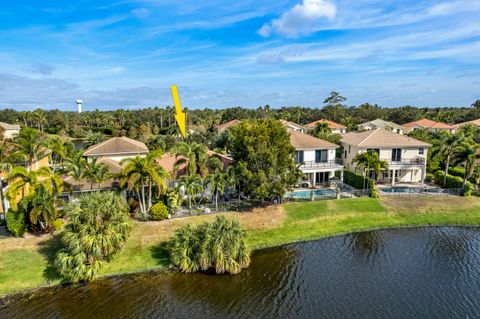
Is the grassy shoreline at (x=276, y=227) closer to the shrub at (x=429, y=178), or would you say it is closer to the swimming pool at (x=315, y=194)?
the swimming pool at (x=315, y=194)

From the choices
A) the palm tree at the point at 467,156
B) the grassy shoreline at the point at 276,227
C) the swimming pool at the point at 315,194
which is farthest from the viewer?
the palm tree at the point at 467,156

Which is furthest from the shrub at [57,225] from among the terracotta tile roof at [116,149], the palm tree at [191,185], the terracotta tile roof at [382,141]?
the terracotta tile roof at [382,141]

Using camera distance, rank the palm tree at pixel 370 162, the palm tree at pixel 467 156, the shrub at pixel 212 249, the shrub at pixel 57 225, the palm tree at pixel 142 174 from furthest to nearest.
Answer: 1. the palm tree at pixel 370 162
2. the palm tree at pixel 467 156
3. the palm tree at pixel 142 174
4. the shrub at pixel 57 225
5. the shrub at pixel 212 249

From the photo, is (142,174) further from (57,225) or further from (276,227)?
(276,227)

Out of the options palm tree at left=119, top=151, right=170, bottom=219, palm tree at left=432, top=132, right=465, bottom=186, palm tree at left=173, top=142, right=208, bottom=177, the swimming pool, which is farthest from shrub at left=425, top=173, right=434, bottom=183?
palm tree at left=119, top=151, right=170, bottom=219

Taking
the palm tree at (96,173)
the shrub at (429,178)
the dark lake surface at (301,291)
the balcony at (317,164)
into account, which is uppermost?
the palm tree at (96,173)

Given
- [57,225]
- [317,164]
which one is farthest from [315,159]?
[57,225]
